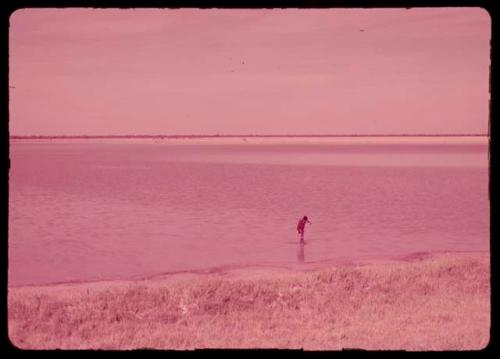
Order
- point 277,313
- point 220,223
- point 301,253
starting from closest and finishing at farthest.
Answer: point 277,313, point 301,253, point 220,223

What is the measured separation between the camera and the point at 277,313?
618cm

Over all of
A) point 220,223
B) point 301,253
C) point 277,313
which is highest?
point 220,223

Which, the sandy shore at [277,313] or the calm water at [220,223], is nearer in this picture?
the sandy shore at [277,313]

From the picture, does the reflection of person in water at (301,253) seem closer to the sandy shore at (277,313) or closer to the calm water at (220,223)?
the calm water at (220,223)

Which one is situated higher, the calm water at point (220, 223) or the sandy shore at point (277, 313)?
the calm water at point (220, 223)

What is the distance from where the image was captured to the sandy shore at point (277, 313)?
5105mm

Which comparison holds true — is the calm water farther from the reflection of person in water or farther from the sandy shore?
the sandy shore

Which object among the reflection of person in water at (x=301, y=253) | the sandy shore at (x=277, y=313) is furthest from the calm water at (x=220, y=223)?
the sandy shore at (x=277, y=313)

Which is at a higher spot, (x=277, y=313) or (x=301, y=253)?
(x=301, y=253)

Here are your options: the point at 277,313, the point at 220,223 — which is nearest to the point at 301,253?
the point at 220,223

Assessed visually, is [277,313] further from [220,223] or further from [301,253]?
[220,223]

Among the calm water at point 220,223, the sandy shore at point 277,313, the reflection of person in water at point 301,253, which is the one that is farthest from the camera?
A: the calm water at point 220,223

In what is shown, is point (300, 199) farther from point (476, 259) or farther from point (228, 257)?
point (476, 259)
